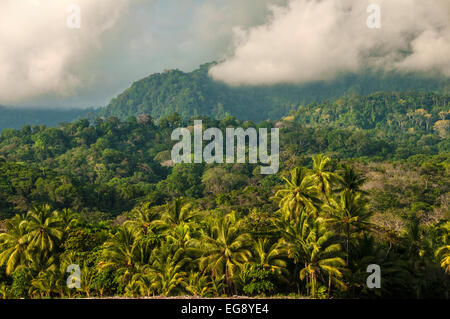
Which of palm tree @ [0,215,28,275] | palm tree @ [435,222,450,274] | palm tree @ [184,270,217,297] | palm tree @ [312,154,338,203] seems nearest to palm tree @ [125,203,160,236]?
palm tree @ [184,270,217,297]

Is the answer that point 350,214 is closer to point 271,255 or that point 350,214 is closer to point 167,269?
point 271,255

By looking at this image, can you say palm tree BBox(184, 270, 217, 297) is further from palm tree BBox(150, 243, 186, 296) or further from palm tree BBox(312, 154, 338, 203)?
palm tree BBox(312, 154, 338, 203)

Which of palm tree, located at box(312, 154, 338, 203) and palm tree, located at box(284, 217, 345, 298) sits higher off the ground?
palm tree, located at box(312, 154, 338, 203)

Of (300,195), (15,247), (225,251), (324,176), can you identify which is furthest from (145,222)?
(324,176)

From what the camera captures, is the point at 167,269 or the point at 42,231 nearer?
the point at 167,269
